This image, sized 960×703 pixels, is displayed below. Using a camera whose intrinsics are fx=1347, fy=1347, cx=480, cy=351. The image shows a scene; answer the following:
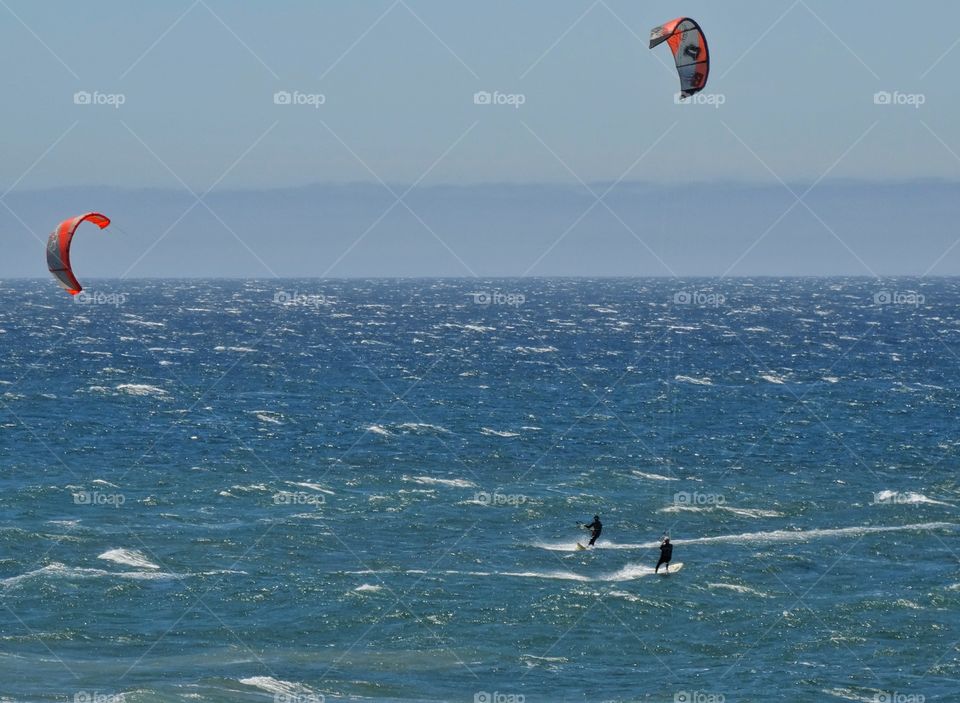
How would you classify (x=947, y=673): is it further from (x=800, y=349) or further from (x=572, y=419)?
(x=800, y=349)

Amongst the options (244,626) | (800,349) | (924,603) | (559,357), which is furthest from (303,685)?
(800,349)

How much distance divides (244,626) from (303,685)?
5859 mm

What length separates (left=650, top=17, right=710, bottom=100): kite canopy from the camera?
1681 inches
